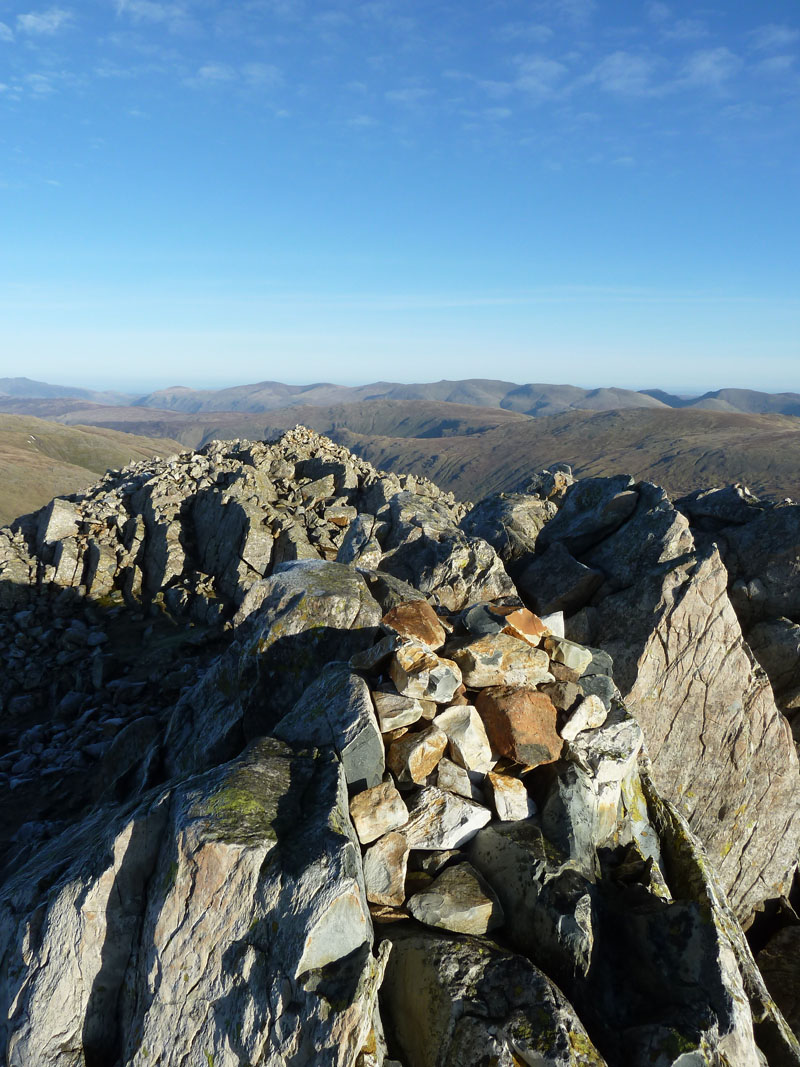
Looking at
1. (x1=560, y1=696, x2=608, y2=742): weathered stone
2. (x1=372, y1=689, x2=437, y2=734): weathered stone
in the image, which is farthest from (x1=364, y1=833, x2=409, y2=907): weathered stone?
(x1=560, y1=696, x2=608, y2=742): weathered stone

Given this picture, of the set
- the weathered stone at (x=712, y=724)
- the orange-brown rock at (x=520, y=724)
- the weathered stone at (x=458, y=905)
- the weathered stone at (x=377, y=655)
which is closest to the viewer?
the weathered stone at (x=458, y=905)

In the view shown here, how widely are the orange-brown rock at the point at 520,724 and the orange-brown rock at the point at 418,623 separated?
1.44 m

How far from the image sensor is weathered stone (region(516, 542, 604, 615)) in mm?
19375

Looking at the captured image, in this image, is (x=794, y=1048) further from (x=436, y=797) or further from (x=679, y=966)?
(x=436, y=797)

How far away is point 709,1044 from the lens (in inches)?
294

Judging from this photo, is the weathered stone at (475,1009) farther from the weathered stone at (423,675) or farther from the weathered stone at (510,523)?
the weathered stone at (510,523)

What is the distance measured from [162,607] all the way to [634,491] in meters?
30.4

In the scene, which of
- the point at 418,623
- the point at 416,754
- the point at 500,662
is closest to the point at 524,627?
the point at 500,662

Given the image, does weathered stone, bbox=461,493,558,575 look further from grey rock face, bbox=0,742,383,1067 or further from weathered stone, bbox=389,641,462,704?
grey rock face, bbox=0,742,383,1067

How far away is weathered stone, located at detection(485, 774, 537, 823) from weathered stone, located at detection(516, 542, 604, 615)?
9245 millimetres

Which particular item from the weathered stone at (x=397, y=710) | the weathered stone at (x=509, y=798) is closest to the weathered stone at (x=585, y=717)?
the weathered stone at (x=509, y=798)

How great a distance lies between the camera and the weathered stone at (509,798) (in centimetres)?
990

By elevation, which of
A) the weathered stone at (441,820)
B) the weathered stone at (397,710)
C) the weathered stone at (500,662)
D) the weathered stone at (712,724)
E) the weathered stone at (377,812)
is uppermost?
the weathered stone at (500,662)

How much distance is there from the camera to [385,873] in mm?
8844
